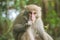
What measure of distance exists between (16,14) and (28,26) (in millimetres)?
1073

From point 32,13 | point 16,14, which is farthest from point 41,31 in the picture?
point 16,14

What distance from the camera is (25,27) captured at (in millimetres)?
3814

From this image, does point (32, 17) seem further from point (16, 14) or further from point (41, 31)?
point (16, 14)

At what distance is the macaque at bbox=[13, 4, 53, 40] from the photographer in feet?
12.4

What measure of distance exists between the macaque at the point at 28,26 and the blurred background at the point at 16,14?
0.37m

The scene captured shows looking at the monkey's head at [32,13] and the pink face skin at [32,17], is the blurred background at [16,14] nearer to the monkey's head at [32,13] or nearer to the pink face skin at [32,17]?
the monkey's head at [32,13]

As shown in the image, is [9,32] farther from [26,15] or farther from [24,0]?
[26,15]

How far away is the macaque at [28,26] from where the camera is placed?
379cm

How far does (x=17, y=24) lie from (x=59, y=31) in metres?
1.58

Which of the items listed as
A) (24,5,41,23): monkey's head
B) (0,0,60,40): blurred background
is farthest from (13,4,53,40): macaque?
(0,0,60,40): blurred background

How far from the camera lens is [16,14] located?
15.8ft

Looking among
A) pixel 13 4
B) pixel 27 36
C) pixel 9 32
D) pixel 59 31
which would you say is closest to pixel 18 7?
pixel 13 4

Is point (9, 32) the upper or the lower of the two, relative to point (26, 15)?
lower

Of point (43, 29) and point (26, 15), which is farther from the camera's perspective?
point (43, 29)
